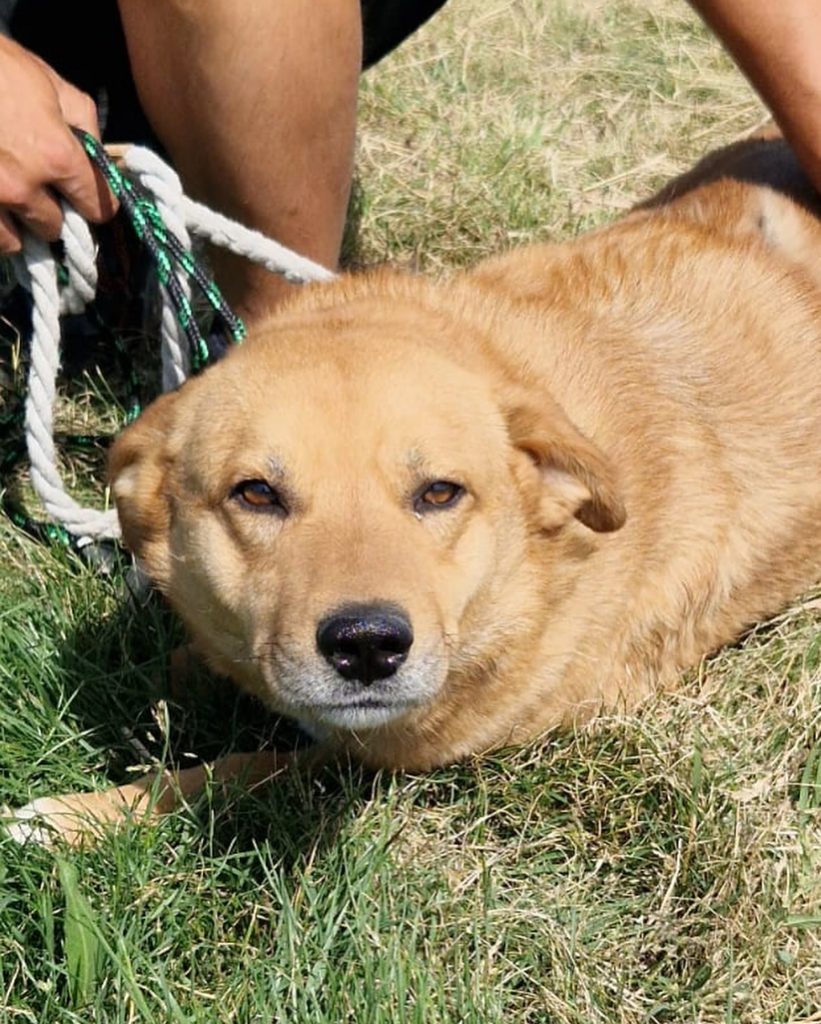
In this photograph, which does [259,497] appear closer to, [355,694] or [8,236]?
[355,694]

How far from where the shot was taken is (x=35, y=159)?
335 cm

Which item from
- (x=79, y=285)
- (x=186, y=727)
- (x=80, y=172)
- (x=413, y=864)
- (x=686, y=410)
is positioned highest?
(x=80, y=172)

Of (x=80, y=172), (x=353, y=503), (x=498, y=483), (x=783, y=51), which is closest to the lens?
(x=353, y=503)

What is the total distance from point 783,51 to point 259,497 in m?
1.95

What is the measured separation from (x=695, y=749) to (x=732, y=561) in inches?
20.9

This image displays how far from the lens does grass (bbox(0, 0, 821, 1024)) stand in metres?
2.80

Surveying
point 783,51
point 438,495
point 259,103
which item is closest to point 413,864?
point 438,495

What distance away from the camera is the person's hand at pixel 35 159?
131 inches

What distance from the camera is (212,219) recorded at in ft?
12.0

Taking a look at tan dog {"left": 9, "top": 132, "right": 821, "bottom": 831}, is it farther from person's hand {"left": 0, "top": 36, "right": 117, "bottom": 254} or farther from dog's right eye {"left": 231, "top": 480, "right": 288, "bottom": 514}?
person's hand {"left": 0, "top": 36, "right": 117, "bottom": 254}

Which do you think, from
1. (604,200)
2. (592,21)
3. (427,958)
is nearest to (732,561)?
(427,958)

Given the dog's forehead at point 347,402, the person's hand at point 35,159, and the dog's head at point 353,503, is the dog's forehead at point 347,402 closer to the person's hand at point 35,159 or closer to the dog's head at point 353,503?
the dog's head at point 353,503

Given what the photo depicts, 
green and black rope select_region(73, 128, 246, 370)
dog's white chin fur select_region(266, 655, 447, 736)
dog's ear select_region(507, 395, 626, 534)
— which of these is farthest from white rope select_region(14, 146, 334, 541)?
dog's white chin fur select_region(266, 655, 447, 736)

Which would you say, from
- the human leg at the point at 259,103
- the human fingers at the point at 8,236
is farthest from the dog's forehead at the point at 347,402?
the human leg at the point at 259,103
